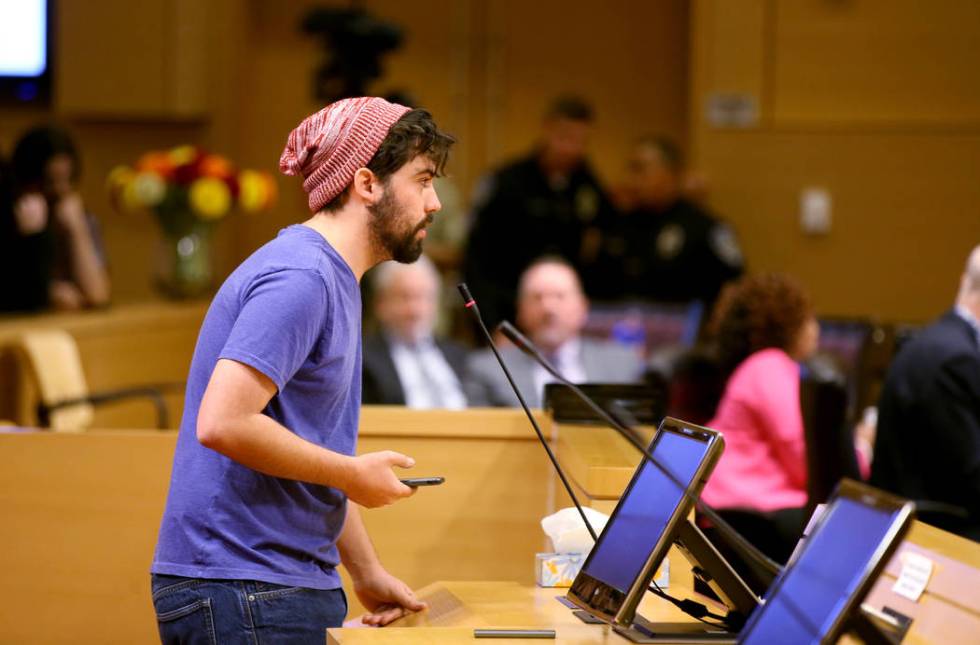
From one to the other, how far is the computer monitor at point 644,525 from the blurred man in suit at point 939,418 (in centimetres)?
168

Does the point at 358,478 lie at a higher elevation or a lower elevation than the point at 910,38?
lower

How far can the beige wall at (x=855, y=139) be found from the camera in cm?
576

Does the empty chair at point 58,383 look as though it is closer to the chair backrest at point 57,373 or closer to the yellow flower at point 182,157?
the chair backrest at point 57,373

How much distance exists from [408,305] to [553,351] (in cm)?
46

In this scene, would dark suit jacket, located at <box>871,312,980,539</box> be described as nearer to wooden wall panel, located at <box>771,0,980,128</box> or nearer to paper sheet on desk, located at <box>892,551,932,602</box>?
paper sheet on desk, located at <box>892,551,932,602</box>

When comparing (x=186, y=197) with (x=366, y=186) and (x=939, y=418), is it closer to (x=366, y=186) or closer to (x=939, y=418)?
(x=939, y=418)

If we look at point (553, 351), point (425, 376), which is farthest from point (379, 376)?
point (553, 351)

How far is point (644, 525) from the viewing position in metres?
1.66

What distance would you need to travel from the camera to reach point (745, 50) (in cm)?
580

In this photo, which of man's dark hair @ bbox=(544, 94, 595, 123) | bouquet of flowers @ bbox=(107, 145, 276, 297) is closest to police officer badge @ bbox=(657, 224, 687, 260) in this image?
man's dark hair @ bbox=(544, 94, 595, 123)

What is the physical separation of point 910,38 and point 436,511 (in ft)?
12.8

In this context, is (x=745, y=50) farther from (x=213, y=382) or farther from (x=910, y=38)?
(x=213, y=382)

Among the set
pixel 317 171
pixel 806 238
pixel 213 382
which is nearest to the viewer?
pixel 213 382

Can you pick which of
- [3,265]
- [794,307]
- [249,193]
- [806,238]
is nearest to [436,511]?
[794,307]
